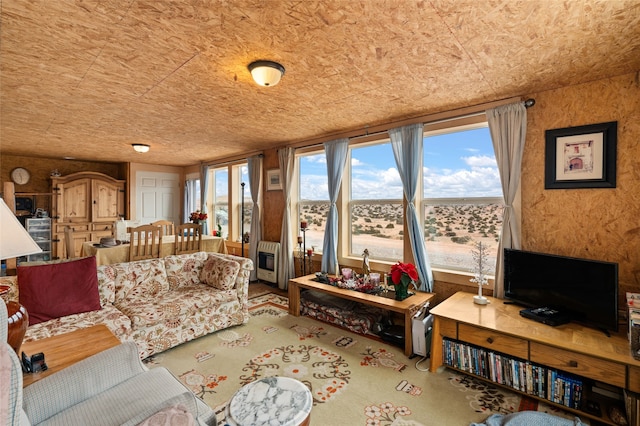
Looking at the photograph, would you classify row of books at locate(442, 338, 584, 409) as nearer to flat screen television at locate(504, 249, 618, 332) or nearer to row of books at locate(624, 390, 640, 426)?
row of books at locate(624, 390, 640, 426)

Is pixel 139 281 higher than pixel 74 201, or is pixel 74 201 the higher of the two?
pixel 74 201

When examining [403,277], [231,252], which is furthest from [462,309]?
[231,252]

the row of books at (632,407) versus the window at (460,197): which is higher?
the window at (460,197)

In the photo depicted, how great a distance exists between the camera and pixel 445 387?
7.57 ft

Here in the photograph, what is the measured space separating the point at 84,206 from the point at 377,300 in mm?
6478

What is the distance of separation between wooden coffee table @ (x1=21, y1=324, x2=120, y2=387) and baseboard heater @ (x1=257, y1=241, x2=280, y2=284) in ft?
9.83

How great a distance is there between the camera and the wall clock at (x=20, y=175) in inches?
230

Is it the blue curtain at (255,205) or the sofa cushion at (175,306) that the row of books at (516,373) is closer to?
the sofa cushion at (175,306)

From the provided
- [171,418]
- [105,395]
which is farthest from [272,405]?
[105,395]

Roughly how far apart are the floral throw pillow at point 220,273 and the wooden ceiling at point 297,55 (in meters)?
1.71

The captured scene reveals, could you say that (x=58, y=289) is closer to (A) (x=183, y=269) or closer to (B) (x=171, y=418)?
(A) (x=183, y=269)

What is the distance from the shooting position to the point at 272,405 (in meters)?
1.39

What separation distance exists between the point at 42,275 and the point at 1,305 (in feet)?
5.65

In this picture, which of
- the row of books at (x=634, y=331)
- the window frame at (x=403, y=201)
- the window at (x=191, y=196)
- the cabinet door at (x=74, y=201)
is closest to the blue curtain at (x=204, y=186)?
the window at (x=191, y=196)
